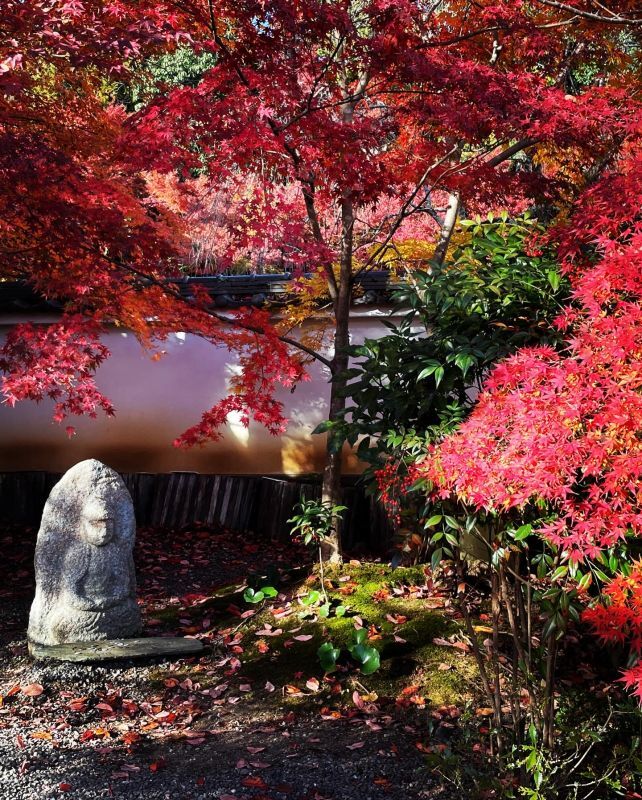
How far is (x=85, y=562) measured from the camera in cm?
548

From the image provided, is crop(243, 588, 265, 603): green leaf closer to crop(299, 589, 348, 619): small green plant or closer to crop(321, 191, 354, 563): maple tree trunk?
crop(299, 589, 348, 619): small green plant

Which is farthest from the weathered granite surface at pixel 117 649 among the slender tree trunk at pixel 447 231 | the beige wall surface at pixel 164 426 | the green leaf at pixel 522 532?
the beige wall surface at pixel 164 426

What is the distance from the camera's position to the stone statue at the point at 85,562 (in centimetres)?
542

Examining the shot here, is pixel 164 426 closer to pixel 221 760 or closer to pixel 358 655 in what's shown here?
pixel 358 655

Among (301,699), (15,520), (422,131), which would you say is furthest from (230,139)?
(15,520)

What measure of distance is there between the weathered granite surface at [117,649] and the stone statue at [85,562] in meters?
0.07

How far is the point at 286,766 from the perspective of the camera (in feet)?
12.8

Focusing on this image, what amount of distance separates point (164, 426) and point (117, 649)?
171 inches

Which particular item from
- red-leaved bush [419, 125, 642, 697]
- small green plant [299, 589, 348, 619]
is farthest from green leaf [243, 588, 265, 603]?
red-leaved bush [419, 125, 642, 697]

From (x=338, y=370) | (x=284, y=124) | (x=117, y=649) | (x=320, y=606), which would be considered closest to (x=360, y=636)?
(x=320, y=606)

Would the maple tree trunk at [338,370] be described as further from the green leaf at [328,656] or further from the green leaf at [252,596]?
the green leaf at [328,656]

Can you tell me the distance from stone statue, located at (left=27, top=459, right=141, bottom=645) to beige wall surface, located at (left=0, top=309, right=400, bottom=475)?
3727mm

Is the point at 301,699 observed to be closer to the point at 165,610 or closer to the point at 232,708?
the point at 232,708

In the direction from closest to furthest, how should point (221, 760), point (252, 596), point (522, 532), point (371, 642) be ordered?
point (522, 532)
point (221, 760)
point (371, 642)
point (252, 596)
